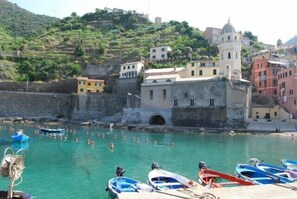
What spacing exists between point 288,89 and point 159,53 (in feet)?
123

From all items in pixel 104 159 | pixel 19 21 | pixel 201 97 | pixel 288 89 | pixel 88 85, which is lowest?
pixel 104 159

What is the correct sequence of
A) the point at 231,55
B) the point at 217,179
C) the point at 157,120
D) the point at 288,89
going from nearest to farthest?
1. the point at 217,179
2. the point at 288,89
3. the point at 231,55
4. the point at 157,120

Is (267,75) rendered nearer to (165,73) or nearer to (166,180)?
(165,73)

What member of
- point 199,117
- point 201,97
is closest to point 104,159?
point 199,117

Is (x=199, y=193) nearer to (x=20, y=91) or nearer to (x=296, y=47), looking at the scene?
(x=20, y=91)

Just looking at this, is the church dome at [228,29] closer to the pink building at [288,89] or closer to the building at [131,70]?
the pink building at [288,89]

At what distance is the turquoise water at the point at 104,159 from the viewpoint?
18469 millimetres

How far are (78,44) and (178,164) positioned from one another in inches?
2955

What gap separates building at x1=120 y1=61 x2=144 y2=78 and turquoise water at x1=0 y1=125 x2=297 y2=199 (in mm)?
30071

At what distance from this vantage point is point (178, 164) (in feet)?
86.6

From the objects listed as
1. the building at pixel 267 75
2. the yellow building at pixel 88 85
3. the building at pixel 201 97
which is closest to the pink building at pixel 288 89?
the building at pixel 267 75

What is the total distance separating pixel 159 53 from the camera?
88125mm

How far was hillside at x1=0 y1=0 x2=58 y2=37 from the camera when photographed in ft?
441

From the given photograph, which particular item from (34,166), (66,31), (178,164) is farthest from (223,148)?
(66,31)
